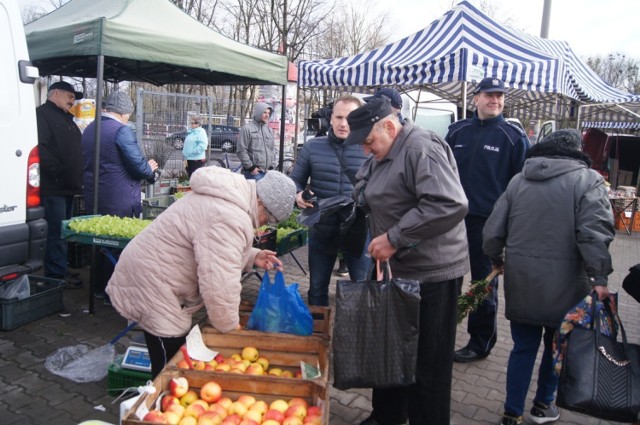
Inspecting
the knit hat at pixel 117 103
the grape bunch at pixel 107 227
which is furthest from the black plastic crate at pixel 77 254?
the knit hat at pixel 117 103

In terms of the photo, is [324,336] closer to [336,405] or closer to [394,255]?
[394,255]

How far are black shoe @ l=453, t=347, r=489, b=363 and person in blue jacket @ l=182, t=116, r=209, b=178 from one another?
771 centimetres

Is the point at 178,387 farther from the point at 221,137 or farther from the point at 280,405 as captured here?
the point at 221,137

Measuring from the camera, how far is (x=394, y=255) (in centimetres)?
277

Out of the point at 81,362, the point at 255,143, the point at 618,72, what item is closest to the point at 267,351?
the point at 81,362

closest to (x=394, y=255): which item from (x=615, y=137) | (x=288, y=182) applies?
(x=288, y=182)

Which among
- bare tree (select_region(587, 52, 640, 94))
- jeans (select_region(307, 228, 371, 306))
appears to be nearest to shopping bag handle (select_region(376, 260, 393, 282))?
jeans (select_region(307, 228, 371, 306))

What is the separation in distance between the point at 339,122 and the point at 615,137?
14.4 m

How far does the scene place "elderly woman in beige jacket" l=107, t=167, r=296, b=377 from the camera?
2270 mm

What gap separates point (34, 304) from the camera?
4688 mm

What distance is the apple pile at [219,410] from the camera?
2.11 meters

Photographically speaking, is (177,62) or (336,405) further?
(177,62)

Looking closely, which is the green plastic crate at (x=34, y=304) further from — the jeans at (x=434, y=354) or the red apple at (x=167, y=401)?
the jeans at (x=434, y=354)

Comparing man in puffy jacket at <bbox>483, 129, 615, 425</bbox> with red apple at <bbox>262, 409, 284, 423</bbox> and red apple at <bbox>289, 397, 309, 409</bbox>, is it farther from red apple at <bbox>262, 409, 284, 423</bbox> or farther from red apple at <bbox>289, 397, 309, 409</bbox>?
red apple at <bbox>262, 409, 284, 423</bbox>
